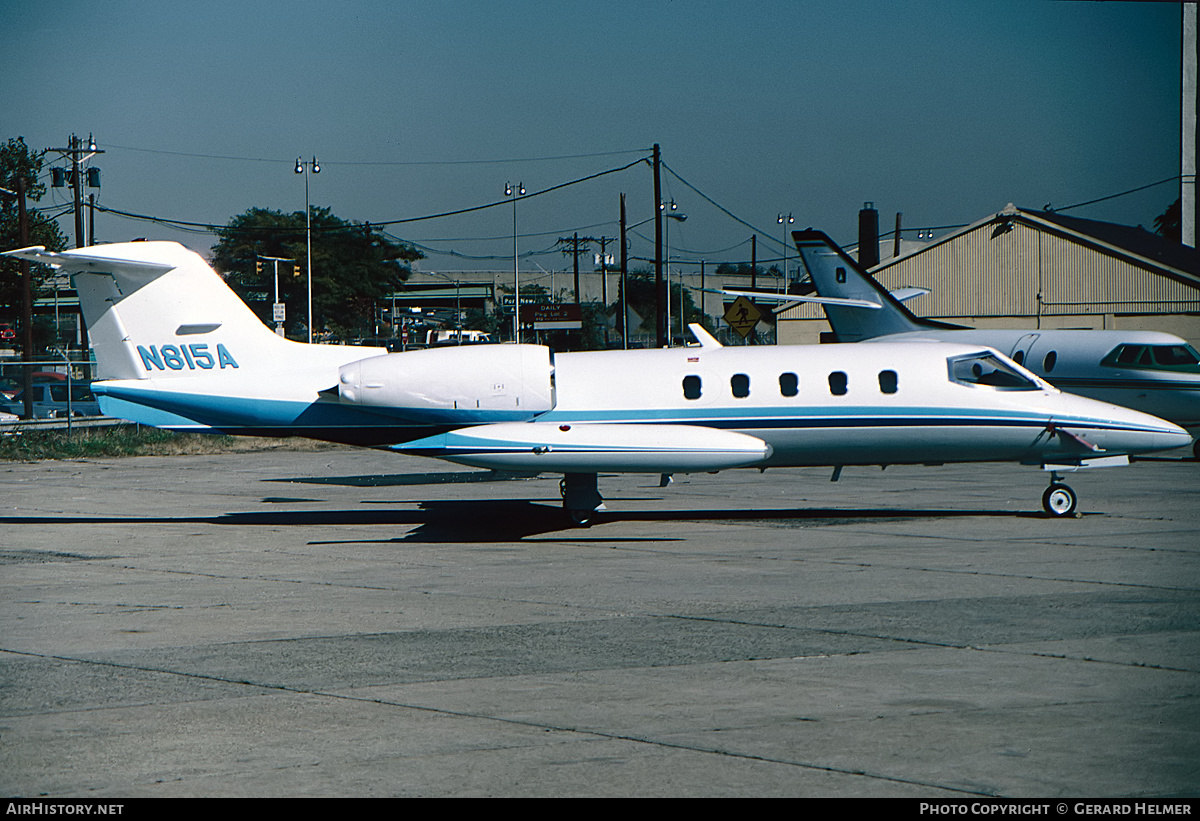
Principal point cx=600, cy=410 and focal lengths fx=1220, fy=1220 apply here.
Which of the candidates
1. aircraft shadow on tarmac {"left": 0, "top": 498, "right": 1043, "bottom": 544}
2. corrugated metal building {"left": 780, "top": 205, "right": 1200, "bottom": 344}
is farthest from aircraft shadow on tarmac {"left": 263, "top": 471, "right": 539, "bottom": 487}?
corrugated metal building {"left": 780, "top": 205, "right": 1200, "bottom": 344}

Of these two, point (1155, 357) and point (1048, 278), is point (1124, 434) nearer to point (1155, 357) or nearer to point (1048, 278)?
point (1155, 357)

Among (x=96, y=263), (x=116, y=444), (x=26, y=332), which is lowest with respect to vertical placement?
(x=116, y=444)

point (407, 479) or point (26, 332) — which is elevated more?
point (26, 332)

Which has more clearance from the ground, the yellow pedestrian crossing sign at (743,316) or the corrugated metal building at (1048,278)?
the corrugated metal building at (1048,278)

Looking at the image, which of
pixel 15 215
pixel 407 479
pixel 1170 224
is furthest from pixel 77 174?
pixel 1170 224

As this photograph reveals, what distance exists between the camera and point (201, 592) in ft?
37.4

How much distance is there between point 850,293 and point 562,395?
15.4 meters

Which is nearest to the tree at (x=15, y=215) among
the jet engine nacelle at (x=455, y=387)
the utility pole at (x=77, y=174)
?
the utility pole at (x=77, y=174)

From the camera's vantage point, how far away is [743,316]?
1421 inches

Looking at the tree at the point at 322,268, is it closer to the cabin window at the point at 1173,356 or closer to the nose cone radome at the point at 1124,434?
the cabin window at the point at 1173,356

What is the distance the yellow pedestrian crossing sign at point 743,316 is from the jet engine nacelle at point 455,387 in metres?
21.0

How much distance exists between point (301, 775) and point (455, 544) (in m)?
8.73

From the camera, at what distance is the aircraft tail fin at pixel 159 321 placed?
52.1ft

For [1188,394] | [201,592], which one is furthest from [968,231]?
[201,592]
